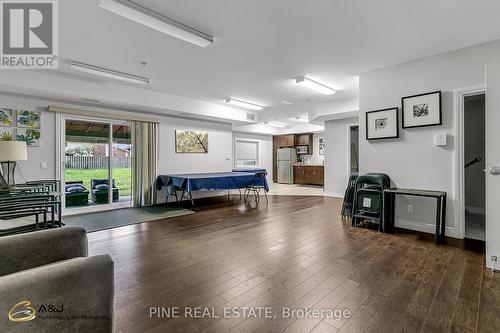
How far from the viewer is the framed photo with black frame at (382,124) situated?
3.87 metres

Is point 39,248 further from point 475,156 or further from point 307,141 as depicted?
point 307,141

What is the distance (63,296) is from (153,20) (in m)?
2.59

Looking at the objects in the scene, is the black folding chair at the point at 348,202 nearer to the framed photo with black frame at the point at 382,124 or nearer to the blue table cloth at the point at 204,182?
the framed photo with black frame at the point at 382,124

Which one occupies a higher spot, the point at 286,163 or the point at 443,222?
the point at 286,163

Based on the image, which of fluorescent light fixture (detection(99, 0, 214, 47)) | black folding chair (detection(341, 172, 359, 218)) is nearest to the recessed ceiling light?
fluorescent light fixture (detection(99, 0, 214, 47))

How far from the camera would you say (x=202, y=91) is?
18.0 ft

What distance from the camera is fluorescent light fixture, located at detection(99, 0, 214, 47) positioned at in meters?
2.28

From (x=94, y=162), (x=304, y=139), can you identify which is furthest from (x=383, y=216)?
(x=304, y=139)

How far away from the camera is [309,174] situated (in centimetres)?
1009

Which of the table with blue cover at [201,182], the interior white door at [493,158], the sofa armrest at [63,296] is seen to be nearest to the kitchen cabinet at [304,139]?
the table with blue cover at [201,182]

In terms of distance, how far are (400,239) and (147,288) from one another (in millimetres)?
3240

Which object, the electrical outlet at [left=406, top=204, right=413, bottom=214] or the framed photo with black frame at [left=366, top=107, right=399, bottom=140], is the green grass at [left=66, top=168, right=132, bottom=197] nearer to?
the framed photo with black frame at [left=366, top=107, right=399, bottom=140]

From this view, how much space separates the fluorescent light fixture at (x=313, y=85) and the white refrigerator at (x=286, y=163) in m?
5.50

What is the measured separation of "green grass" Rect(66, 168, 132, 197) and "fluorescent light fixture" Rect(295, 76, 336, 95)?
14.5ft
